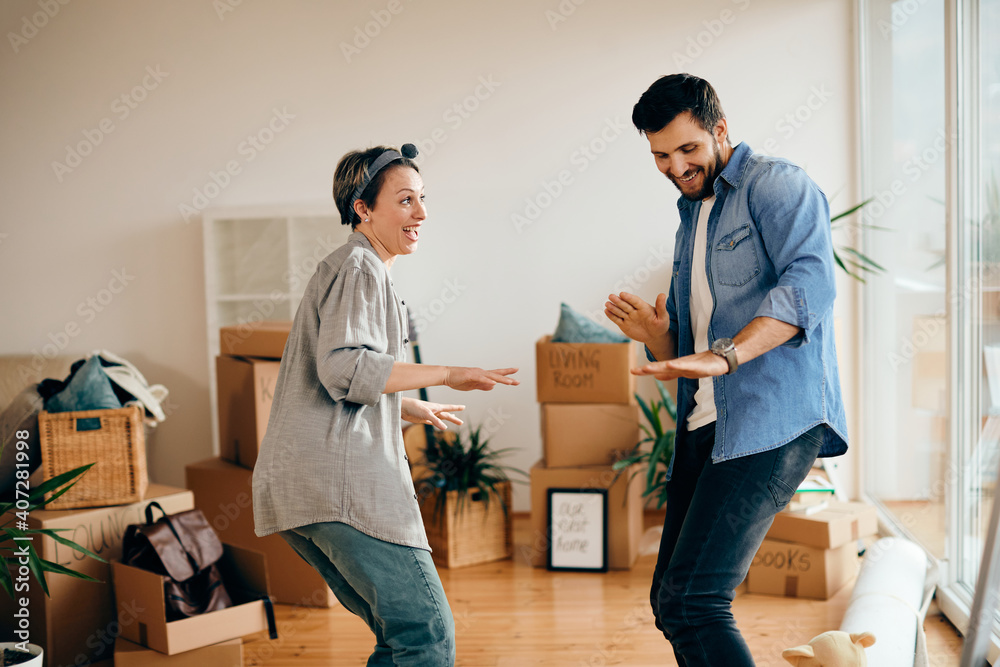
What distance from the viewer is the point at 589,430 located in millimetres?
3309

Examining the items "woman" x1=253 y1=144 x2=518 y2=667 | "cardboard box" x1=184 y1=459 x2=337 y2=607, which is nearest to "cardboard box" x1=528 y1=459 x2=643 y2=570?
"cardboard box" x1=184 y1=459 x2=337 y2=607

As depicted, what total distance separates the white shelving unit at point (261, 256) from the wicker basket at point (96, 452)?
123cm

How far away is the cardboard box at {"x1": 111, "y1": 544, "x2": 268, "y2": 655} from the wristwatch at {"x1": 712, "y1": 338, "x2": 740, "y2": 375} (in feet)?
5.55

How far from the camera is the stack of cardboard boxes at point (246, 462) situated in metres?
2.93

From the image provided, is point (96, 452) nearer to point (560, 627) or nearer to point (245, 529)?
point (245, 529)

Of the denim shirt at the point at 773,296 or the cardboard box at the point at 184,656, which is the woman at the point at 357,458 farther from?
the cardboard box at the point at 184,656

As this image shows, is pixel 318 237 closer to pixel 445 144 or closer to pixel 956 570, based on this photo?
pixel 445 144

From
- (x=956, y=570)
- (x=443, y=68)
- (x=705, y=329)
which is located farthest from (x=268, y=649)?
(x=443, y=68)

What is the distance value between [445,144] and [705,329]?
2.55 meters

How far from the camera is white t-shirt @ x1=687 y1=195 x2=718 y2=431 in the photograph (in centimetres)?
159

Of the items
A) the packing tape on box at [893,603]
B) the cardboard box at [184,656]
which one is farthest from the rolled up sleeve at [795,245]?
the cardboard box at [184,656]

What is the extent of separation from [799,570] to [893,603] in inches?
23.2

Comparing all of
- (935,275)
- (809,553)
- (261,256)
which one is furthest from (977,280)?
(261,256)

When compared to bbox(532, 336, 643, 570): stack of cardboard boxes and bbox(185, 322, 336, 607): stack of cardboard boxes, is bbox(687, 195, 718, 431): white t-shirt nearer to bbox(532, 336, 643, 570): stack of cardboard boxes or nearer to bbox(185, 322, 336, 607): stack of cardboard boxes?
bbox(532, 336, 643, 570): stack of cardboard boxes
